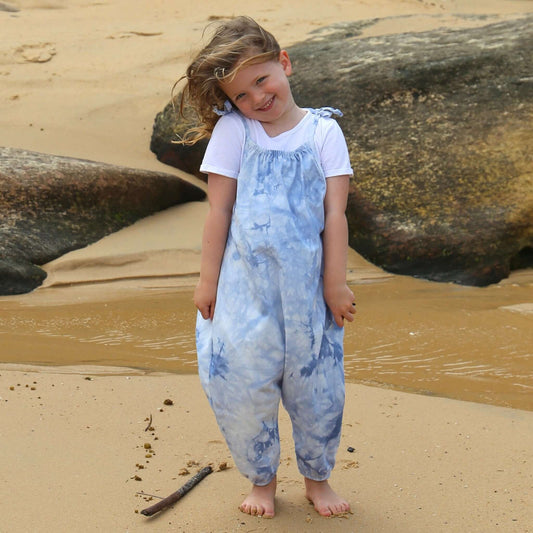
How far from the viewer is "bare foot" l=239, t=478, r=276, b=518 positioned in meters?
2.71

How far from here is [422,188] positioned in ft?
19.0

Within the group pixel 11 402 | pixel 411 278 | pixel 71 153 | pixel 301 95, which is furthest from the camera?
pixel 71 153

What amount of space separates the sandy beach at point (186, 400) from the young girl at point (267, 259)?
1.14ft

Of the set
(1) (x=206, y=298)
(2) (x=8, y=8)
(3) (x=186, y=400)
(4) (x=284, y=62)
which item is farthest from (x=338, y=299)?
(2) (x=8, y=8)

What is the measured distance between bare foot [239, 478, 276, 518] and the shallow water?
4.09 ft

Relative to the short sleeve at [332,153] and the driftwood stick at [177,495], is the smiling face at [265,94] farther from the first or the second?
the driftwood stick at [177,495]

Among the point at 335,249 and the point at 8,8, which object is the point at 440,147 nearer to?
the point at 335,249

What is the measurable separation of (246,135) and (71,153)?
15.1 feet

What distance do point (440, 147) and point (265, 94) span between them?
3.50 meters

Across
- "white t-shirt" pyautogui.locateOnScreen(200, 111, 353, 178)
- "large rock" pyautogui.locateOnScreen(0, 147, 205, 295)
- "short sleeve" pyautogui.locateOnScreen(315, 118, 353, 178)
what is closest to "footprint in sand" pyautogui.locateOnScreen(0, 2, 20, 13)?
"large rock" pyautogui.locateOnScreen(0, 147, 205, 295)

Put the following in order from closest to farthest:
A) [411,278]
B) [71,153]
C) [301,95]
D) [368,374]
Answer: [368,374]
[411,278]
[301,95]
[71,153]

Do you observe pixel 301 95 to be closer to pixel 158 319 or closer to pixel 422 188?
pixel 422 188

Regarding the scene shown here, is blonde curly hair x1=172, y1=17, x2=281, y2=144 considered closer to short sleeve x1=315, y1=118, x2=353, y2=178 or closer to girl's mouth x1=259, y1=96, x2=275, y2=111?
girl's mouth x1=259, y1=96, x2=275, y2=111

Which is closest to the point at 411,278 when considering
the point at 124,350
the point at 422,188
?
the point at 422,188
